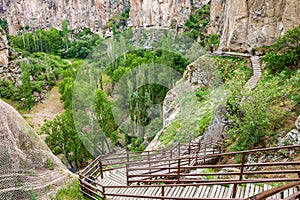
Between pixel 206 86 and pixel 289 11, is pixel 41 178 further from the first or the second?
pixel 289 11

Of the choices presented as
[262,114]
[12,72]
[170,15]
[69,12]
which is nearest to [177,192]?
[262,114]

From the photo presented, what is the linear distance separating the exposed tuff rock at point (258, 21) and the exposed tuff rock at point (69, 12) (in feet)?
191

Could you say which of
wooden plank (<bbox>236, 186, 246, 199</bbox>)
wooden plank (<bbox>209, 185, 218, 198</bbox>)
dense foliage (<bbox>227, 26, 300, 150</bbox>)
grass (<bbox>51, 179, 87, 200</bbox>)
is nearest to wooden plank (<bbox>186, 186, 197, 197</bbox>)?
wooden plank (<bbox>209, 185, 218, 198</bbox>)

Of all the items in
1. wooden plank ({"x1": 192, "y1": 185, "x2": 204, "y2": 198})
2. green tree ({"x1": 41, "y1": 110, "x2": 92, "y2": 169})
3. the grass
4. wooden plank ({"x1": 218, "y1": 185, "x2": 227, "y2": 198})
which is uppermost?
wooden plank ({"x1": 218, "y1": 185, "x2": 227, "y2": 198})

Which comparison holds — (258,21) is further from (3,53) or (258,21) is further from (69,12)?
(69,12)

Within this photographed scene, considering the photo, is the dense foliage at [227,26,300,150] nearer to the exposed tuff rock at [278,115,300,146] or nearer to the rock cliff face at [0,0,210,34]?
the exposed tuff rock at [278,115,300,146]

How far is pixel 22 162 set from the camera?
5160 millimetres

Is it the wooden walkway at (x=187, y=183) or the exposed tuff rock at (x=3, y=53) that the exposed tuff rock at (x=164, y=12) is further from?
the wooden walkway at (x=187, y=183)

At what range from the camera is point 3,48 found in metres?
35.6

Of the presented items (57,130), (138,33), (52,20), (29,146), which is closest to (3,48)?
(57,130)

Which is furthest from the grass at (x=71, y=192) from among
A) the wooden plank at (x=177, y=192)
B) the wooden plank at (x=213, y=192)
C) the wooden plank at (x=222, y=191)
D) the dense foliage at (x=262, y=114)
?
the dense foliage at (x=262, y=114)

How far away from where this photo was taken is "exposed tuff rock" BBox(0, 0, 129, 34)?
72.9 meters

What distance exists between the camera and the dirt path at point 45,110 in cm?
2880

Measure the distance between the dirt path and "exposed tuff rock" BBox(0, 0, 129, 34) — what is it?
43235 mm
